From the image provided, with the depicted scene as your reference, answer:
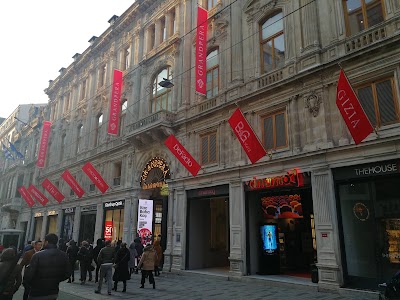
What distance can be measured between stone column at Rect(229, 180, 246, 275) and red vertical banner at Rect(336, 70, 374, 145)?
5.97m

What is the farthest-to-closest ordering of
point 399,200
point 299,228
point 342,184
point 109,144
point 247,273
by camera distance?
point 109,144 → point 299,228 → point 247,273 → point 342,184 → point 399,200

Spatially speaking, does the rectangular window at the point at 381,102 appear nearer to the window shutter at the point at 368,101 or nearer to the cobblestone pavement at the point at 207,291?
the window shutter at the point at 368,101

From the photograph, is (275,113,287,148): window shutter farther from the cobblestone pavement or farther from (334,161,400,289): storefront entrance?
the cobblestone pavement

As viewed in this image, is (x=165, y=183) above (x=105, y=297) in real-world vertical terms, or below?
above

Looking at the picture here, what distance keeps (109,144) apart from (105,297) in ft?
53.8

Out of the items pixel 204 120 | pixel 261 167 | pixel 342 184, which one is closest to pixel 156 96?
pixel 204 120

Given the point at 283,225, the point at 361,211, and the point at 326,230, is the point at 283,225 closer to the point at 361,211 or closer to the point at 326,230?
the point at 326,230

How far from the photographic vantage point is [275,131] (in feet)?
46.0

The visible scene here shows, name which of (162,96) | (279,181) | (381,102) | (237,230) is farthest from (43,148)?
(381,102)

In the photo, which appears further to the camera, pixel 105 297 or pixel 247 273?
pixel 247 273

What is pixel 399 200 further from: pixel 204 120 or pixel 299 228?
pixel 204 120

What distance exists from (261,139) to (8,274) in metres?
11.0

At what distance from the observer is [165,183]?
19.3 meters

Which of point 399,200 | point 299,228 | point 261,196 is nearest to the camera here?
point 399,200
